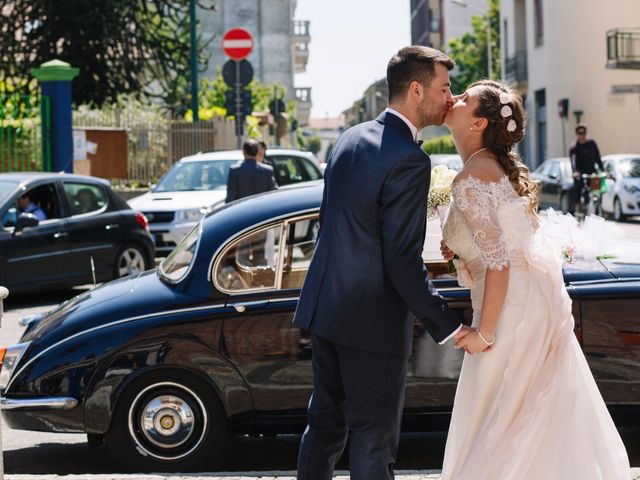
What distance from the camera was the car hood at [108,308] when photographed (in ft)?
21.3

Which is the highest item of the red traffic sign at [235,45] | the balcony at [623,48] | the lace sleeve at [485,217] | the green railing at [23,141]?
the balcony at [623,48]

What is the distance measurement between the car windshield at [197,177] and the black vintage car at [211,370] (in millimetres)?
12476

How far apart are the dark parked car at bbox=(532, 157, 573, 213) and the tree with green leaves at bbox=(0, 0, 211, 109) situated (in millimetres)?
10303

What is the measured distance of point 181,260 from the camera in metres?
6.88

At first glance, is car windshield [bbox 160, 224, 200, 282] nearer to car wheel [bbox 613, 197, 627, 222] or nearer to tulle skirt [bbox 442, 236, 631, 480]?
tulle skirt [bbox 442, 236, 631, 480]

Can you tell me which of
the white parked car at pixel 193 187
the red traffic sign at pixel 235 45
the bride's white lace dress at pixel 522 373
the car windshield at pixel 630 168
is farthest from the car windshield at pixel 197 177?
the bride's white lace dress at pixel 522 373

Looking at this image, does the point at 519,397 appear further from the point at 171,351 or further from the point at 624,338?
the point at 171,351

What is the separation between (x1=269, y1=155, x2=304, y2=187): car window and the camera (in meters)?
18.9

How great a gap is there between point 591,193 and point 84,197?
43.9ft

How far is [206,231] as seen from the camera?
22.3 ft

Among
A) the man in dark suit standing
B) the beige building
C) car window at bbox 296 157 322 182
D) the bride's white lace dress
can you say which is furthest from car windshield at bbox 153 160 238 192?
the beige building

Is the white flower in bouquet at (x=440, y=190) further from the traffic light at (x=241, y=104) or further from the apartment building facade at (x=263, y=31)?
the apartment building facade at (x=263, y=31)

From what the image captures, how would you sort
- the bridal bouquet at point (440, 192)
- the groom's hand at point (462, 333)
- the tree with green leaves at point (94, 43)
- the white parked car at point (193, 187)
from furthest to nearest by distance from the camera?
the tree with green leaves at point (94, 43) → the white parked car at point (193, 187) → the bridal bouquet at point (440, 192) → the groom's hand at point (462, 333)

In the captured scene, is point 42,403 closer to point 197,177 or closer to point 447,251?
point 447,251
